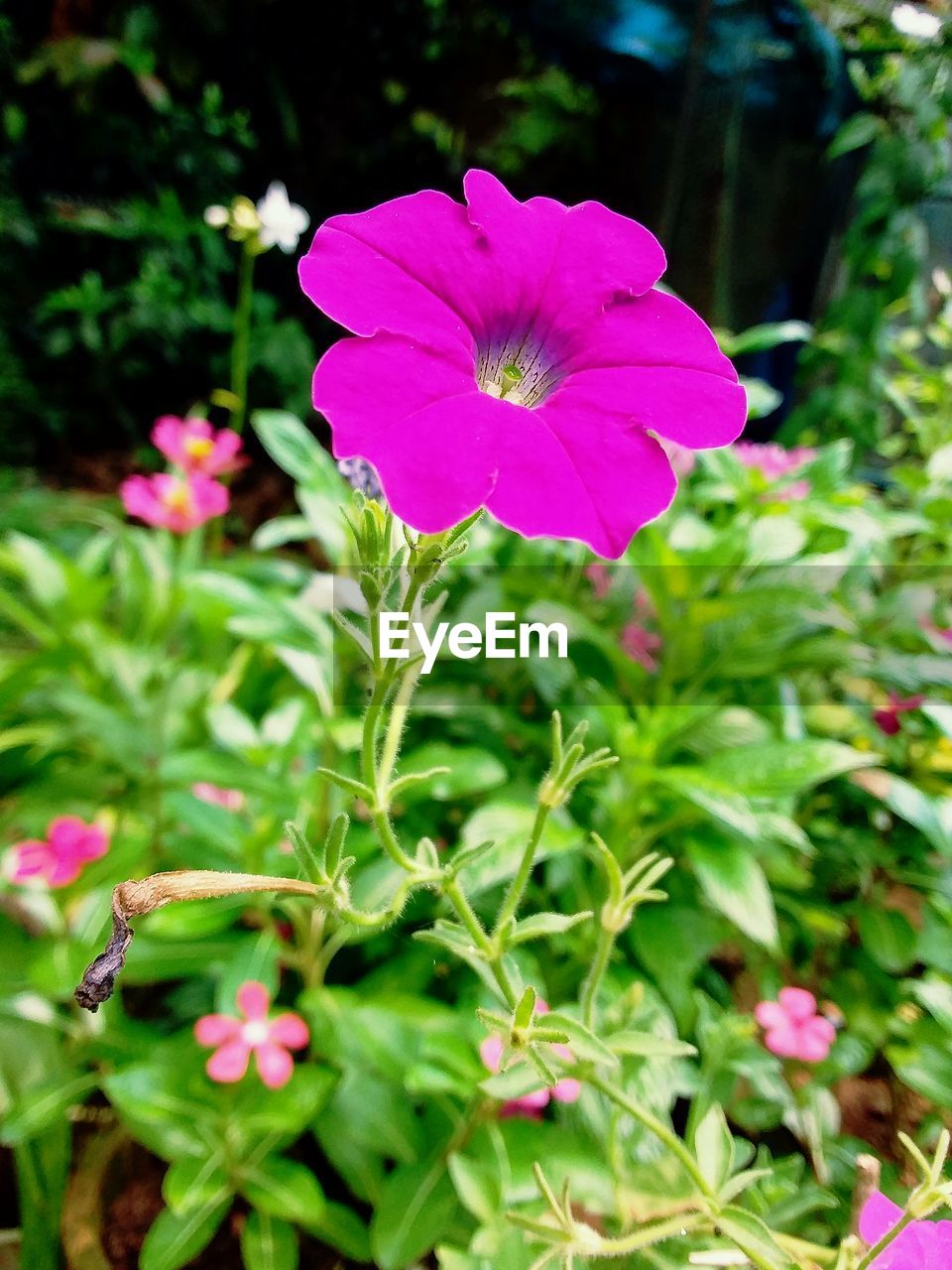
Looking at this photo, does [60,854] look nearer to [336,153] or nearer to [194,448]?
[194,448]

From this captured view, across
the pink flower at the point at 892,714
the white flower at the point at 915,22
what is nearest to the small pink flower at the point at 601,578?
the pink flower at the point at 892,714

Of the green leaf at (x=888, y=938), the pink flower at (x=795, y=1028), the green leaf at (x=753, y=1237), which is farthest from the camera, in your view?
the green leaf at (x=888, y=938)

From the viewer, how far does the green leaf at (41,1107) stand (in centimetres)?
65

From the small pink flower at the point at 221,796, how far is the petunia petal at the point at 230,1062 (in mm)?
276

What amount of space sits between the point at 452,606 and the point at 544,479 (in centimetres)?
70

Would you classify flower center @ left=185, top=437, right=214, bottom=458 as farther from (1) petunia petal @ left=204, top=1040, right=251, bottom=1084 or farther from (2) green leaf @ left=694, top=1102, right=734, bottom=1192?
(2) green leaf @ left=694, top=1102, right=734, bottom=1192

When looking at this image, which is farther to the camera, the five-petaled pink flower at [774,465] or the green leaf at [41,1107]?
the five-petaled pink flower at [774,465]

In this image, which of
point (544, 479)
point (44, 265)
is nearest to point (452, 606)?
point (544, 479)

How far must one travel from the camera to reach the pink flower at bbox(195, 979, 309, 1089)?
0.61m

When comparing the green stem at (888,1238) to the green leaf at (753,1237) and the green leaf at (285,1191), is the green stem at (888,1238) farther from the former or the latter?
the green leaf at (285,1191)

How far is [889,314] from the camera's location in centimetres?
191

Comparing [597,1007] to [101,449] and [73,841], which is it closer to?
[73,841]

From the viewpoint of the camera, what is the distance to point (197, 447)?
4.11ft

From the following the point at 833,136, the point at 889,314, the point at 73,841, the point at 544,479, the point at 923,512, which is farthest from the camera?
the point at 833,136
